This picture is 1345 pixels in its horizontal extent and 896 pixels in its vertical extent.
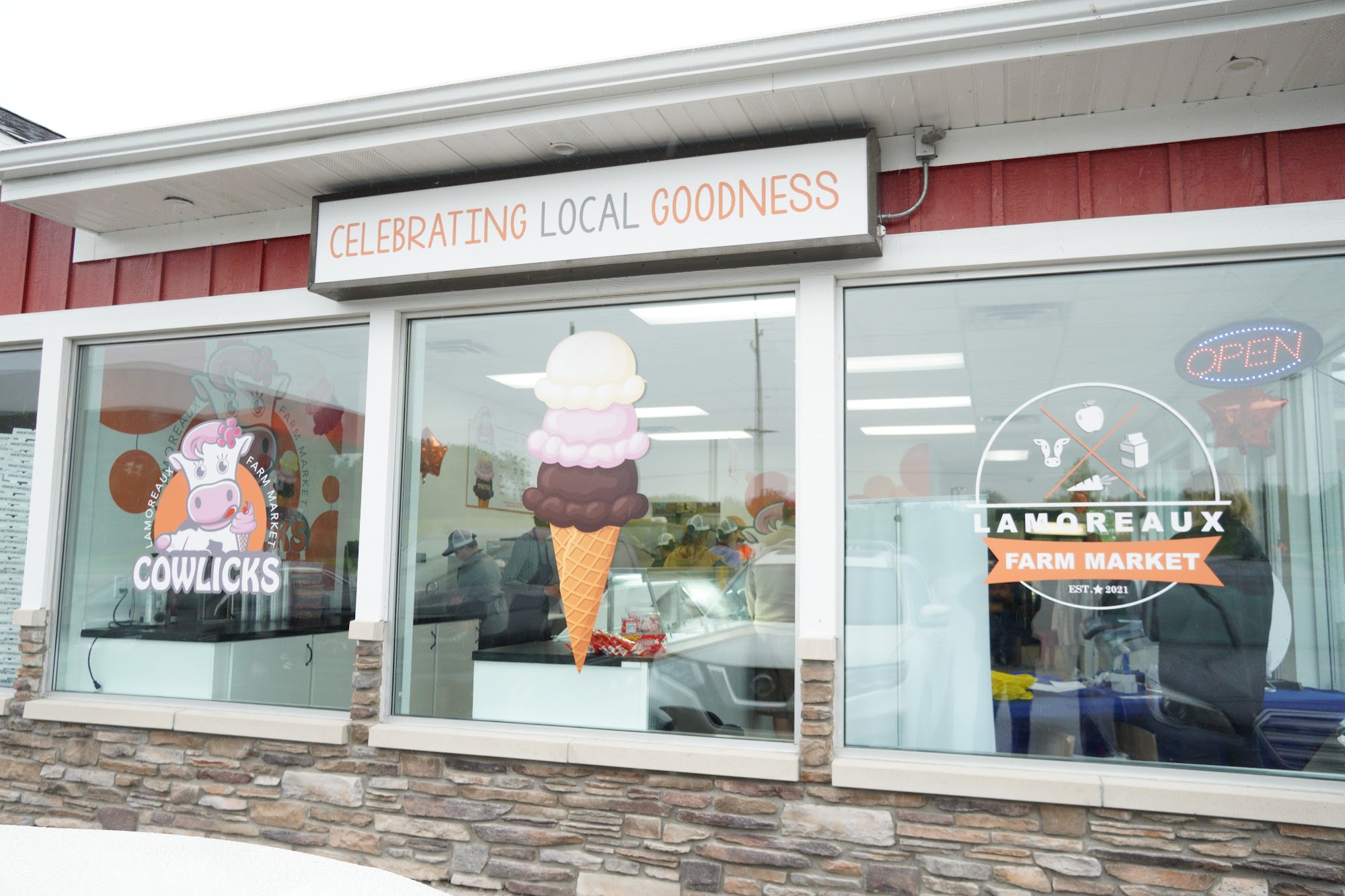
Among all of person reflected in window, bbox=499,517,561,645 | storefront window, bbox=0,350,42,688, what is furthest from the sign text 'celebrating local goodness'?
storefront window, bbox=0,350,42,688

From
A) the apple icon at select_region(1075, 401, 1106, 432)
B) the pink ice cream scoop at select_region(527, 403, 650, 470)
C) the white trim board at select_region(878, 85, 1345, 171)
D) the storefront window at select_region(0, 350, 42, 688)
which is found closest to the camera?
the white trim board at select_region(878, 85, 1345, 171)

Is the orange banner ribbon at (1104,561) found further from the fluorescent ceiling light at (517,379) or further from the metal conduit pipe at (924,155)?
the fluorescent ceiling light at (517,379)

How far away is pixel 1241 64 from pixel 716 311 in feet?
7.62

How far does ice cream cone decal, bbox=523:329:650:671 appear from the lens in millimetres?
4797

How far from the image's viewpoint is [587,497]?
4.86 metres

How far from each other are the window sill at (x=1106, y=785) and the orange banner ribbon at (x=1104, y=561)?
747 mm

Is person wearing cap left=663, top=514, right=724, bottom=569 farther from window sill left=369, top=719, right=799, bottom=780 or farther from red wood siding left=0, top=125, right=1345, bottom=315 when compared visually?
red wood siding left=0, top=125, right=1345, bottom=315

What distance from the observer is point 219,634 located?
5.47 meters

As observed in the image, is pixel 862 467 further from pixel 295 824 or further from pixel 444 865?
pixel 295 824

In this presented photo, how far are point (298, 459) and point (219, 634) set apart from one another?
1051 millimetres

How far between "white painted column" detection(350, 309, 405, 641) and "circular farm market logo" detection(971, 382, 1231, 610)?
9.38 feet

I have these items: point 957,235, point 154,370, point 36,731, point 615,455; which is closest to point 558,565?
point 615,455

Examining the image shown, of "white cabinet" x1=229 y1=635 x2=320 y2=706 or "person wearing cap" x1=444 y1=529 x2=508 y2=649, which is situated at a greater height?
"person wearing cap" x1=444 y1=529 x2=508 y2=649

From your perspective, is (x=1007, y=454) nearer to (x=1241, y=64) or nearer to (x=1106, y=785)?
(x=1106, y=785)
